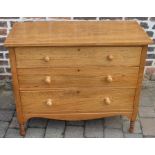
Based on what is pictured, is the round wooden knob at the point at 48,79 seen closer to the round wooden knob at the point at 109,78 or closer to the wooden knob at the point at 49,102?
the wooden knob at the point at 49,102

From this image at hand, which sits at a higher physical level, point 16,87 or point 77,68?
point 77,68

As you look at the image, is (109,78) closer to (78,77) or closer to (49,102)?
(78,77)

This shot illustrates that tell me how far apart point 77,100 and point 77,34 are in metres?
0.57

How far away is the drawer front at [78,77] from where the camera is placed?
2.12 meters

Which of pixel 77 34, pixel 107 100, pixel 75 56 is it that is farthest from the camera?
pixel 107 100

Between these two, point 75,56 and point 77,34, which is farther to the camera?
point 77,34

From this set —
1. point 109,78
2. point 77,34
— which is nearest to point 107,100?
point 109,78

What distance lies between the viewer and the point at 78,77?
84.8 inches

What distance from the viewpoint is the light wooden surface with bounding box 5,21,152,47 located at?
1992 millimetres

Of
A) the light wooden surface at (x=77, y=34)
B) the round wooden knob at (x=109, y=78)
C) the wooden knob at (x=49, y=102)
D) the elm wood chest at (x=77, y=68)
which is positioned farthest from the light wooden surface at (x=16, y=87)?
the round wooden knob at (x=109, y=78)

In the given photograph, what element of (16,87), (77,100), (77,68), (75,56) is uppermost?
(75,56)
